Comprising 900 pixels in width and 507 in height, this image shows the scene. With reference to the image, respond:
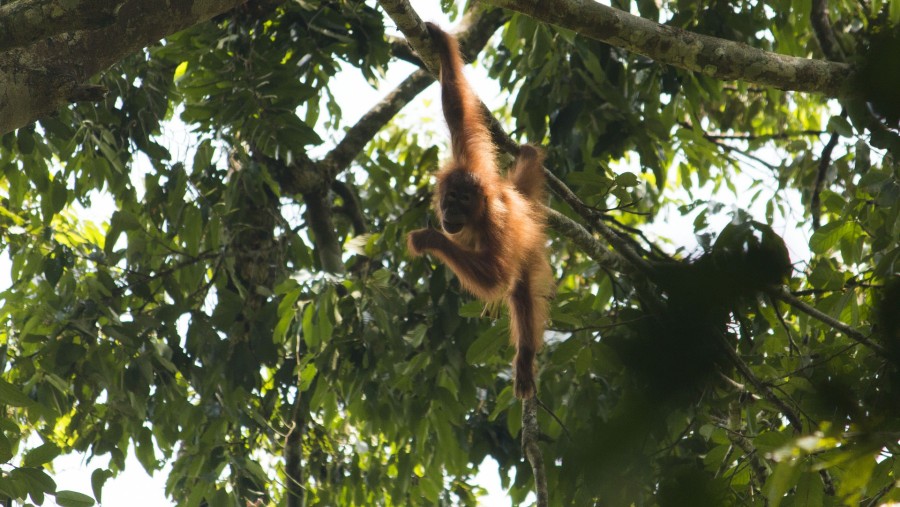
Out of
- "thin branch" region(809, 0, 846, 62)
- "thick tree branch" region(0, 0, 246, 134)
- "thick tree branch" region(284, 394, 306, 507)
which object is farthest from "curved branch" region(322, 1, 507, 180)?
"thick tree branch" region(0, 0, 246, 134)

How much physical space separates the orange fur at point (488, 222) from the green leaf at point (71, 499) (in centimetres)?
247

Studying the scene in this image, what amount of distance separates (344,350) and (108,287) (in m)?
1.63

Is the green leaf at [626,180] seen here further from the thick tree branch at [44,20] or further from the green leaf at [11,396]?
the green leaf at [11,396]

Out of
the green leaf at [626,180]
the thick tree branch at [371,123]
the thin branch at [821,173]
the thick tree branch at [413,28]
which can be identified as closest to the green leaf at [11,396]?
the thick tree branch at [413,28]

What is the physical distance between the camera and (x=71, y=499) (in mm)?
3516

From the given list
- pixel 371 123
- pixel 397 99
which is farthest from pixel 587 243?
pixel 397 99

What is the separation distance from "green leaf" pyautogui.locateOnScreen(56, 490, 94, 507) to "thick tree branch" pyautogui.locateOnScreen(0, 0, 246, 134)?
1.44 metres

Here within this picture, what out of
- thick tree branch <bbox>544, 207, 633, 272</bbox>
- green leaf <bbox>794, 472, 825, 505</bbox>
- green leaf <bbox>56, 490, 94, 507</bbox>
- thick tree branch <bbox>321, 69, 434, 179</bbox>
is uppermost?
thick tree branch <bbox>321, 69, 434, 179</bbox>

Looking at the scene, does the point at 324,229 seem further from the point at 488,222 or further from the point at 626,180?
the point at 626,180

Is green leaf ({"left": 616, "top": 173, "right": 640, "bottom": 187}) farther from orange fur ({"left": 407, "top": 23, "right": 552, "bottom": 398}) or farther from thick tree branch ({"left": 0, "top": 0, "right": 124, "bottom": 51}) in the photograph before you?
thick tree branch ({"left": 0, "top": 0, "right": 124, "bottom": 51})

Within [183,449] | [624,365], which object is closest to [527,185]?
[183,449]

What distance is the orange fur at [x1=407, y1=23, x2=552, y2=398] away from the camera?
5.56 meters

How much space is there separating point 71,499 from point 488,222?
3.30 metres

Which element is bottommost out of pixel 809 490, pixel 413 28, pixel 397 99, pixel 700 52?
pixel 809 490
